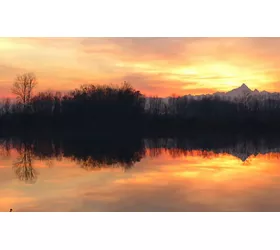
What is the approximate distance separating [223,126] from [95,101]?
129 centimetres

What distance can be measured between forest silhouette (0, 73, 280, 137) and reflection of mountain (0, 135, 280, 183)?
0.10 meters

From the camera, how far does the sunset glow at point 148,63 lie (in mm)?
4145

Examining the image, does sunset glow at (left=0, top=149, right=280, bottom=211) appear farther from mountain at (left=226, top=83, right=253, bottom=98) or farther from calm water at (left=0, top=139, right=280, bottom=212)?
mountain at (left=226, top=83, right=253, bottom=98)

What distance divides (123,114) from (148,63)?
0.57 m

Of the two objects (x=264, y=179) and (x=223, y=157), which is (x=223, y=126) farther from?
(x=264, y=179)

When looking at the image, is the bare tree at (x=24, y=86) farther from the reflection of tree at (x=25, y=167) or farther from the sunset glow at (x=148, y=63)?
the reflection of tree at (x=25, y=167)

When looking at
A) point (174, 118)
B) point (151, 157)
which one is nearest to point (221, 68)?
point (174, 118)

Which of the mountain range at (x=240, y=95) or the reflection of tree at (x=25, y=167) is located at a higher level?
the mountain range at (x=240, y=95)

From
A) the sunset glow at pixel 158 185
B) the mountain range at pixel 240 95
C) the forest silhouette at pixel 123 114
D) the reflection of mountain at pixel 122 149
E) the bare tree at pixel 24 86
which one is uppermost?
the bare tree at pixel 24 86

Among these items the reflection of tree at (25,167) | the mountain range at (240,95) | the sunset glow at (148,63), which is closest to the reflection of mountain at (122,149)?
the reflection of tree at (25,167)

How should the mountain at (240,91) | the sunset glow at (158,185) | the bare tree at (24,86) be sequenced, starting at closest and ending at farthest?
the sunset glow at (158,185)
the bare tree at (24,86)
the mountain at (240,91)

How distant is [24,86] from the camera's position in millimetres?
4262

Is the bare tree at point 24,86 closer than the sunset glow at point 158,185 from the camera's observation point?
No
